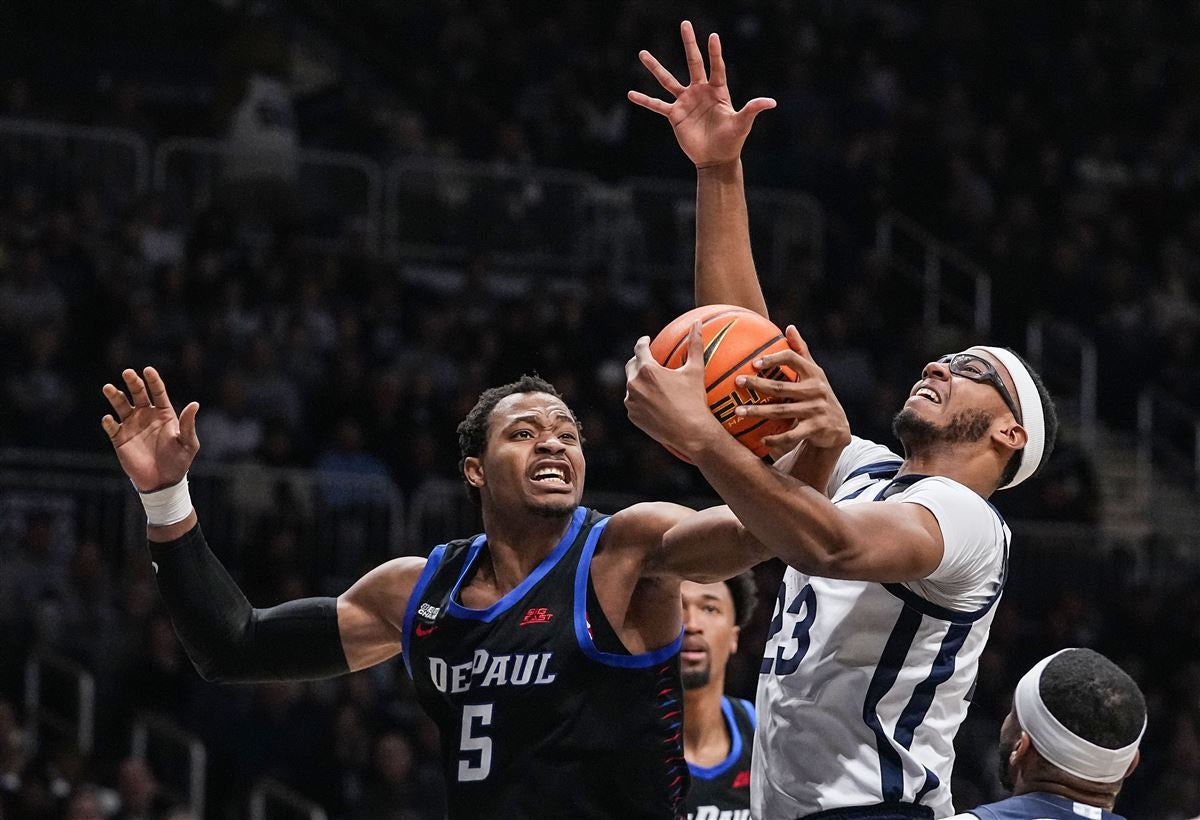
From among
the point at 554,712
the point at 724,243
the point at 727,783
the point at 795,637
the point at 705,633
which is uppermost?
the point at 724,243

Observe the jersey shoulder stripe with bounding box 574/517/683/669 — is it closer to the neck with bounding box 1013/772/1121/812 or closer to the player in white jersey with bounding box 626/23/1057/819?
the player in white jersey with bounding box 626/23/1057/819

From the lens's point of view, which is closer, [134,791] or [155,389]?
[155,389]

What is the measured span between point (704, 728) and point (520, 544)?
1.69m

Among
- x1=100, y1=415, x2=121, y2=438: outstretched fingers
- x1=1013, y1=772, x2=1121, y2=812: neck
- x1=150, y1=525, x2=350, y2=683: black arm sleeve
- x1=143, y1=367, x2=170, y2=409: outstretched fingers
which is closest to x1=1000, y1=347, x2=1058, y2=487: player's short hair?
x1=1013, y1=772, x2=1121, y2=812: neck

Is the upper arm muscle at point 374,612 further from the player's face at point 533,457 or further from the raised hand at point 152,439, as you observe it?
the raised hand at point 152,439

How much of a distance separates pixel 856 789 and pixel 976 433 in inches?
39.0

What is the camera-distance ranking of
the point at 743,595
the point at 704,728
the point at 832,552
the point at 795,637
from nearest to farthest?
the point at 832,552 → the point at 795,637 → the point at 704,728 → the point at 743,595

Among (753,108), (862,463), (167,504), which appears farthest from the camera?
(167,504)

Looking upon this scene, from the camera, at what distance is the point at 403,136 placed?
53.2 ft

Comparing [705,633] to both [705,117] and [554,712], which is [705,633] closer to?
[554,712]

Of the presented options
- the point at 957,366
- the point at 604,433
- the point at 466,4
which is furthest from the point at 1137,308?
the point at 957,366

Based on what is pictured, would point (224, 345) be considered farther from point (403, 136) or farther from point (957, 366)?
point (957, 366)

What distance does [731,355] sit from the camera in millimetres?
4418

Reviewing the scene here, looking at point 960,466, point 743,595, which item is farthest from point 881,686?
point 743,595
